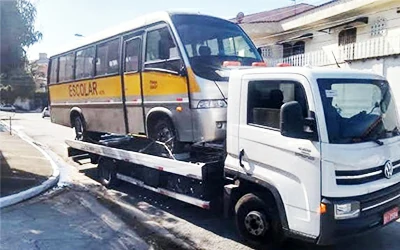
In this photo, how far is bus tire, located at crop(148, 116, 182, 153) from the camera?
6.64 m

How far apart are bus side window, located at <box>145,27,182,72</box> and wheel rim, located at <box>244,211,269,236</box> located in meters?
2.54

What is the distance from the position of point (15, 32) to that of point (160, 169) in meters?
4.54

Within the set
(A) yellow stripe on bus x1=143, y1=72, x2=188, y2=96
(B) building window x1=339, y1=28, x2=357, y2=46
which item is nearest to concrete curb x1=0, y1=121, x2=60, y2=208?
(A) yellow stripe on bus x1=143, y1=72, x2=188, y2=96

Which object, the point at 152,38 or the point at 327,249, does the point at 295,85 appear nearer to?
the point at 327,249

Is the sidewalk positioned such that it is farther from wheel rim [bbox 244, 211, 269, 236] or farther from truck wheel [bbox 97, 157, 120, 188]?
wheel rim [bbox 244, 211, 269, 236]

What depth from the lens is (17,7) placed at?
831 cm

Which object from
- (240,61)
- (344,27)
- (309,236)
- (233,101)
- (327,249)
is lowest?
(327,249)

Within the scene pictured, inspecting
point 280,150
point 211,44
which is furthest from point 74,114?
point 280,150

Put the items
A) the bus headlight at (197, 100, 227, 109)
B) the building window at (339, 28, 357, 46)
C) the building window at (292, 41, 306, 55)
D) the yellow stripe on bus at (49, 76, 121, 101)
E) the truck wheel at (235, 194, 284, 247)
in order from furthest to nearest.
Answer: the building window at (292, 41, 306, 55), the building window at (339, 28, 357, 46), the yellow stripe on bus at (49, 76, 121, 101), the bus headlight at (197, 100, 227, 109), the truck wheel at (235, 194, 284, 247)

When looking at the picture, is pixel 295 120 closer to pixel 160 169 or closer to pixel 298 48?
pixel 160 169

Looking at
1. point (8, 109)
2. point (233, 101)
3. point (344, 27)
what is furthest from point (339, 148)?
point (8, 109)

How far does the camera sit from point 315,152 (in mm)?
4246

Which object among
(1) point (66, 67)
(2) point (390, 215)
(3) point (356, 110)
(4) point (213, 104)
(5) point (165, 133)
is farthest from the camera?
(1) point (66, 67)

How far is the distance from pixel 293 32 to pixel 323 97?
64.2ft
